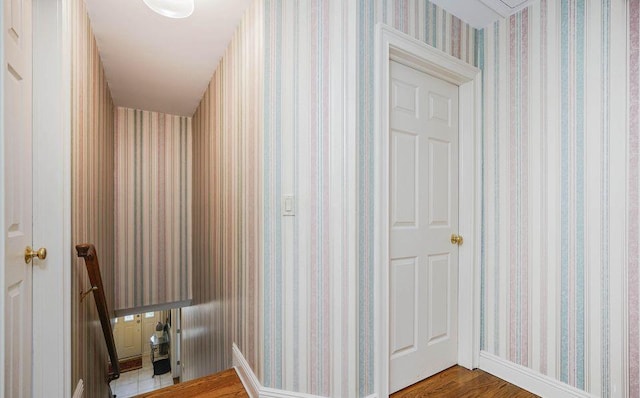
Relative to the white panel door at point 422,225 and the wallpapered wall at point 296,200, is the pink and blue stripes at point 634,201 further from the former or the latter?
the wallpapered wall at point 296,200

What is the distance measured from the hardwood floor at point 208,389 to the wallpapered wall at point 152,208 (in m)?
2.61

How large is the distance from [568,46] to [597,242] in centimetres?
113

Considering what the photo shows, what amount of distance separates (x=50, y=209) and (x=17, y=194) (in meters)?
0.22

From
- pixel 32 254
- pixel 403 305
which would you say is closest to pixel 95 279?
pixel 32 254

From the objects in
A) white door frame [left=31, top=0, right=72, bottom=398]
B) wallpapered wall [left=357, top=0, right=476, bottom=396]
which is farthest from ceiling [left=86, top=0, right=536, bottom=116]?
white door frame [left=31, top=0, right=72, bottom=398]

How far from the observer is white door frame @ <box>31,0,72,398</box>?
4.39 ft

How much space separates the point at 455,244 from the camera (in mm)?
2146

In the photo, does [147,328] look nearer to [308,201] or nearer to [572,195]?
[308,201]

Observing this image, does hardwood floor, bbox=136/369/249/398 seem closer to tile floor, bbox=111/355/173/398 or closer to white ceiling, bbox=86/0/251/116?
white ceiling, bbox=86/0/251/116

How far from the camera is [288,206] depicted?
167 cm

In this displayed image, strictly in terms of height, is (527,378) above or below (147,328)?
above

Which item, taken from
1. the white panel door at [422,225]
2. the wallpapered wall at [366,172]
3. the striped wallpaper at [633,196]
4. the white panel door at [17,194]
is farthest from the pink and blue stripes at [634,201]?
the white panel door at [17,194]

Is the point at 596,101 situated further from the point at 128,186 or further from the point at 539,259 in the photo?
the point at 128,186

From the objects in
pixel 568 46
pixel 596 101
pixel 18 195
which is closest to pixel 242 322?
pixel 18 195
